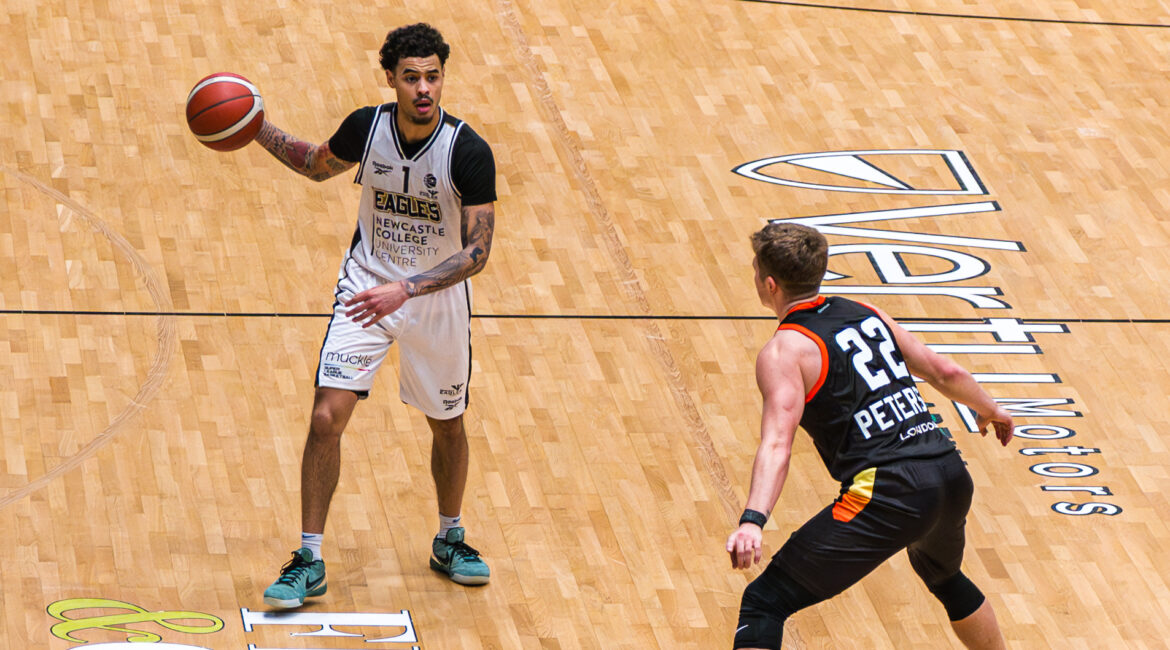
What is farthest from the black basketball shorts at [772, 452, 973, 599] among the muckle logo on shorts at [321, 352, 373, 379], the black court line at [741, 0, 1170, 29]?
the black court line at [741, 0, 1170, 29]

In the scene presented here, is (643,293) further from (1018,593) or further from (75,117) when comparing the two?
(75,117)

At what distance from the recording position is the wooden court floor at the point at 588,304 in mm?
6625

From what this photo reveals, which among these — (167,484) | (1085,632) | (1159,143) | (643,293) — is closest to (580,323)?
(643,293)

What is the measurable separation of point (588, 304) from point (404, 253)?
2.38 m

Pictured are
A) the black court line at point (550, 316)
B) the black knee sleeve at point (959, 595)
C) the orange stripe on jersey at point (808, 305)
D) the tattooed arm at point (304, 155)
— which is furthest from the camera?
the black court line at point (550, 316)

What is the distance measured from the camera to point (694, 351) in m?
8.29

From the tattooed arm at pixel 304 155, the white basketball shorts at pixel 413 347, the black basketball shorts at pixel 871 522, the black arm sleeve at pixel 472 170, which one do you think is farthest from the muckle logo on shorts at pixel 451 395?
the black basketball shorts at pixel 871 522

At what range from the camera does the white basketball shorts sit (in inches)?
244

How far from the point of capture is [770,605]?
543cm

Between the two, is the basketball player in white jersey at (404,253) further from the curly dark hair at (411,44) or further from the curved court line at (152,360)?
the curved court line at (152,360)

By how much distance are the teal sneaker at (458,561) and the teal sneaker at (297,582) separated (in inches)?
20.3

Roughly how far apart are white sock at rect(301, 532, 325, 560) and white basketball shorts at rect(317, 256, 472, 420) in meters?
0.56

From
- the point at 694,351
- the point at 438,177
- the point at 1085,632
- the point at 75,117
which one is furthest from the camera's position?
the point at 75,117

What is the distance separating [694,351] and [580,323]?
60cm
